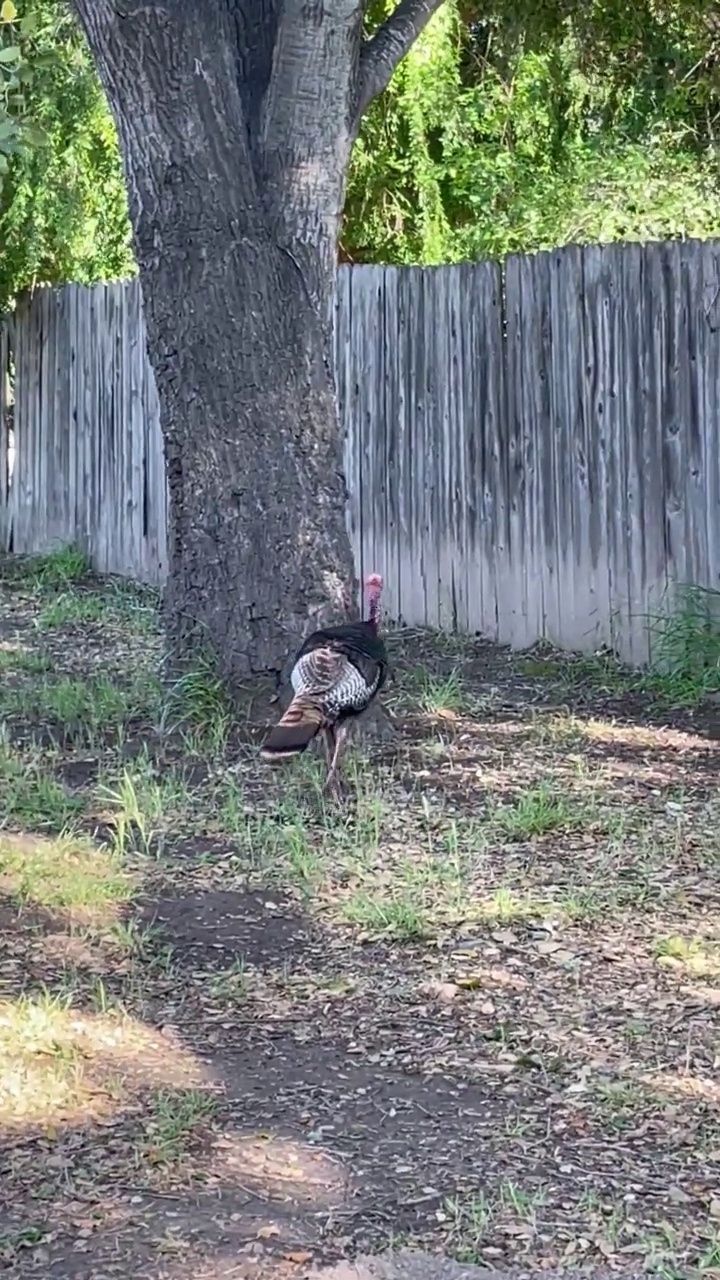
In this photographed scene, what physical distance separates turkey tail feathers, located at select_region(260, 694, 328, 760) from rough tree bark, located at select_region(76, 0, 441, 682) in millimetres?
1001

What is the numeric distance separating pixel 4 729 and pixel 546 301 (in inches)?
143

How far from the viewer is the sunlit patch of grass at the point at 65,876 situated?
17.3 ft

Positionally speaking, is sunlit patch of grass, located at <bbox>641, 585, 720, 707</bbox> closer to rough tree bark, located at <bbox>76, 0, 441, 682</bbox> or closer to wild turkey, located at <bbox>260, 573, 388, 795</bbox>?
rough tree bark, located at <bbox>76, 0, 441, 682</bbox>

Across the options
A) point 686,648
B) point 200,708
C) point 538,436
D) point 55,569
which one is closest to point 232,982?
point 200,708

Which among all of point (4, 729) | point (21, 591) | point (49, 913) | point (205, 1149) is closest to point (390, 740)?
point (4, 729)

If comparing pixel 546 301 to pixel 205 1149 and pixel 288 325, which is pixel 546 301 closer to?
pixel 288 325

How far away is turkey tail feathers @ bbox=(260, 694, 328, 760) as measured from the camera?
224 inches

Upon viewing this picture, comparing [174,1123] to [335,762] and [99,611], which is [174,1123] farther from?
[99,611]

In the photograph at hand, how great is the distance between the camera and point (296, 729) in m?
5.75

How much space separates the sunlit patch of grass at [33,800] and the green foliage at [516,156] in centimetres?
721

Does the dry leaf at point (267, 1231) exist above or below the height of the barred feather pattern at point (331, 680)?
below

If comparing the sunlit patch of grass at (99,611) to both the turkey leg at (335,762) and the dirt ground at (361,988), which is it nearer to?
the dirt ground at (361,988)

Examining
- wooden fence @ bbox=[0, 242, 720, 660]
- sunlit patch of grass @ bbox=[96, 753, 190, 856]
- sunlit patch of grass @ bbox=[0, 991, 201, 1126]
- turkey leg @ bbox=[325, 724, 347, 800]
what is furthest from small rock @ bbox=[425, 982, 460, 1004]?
wooden fence @ bbox=[0, 242, 720, 660]

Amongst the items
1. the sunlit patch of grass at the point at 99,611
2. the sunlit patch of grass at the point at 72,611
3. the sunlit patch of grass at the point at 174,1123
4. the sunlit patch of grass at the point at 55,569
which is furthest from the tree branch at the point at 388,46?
the sunlit patch of grass at the point at 55,569
